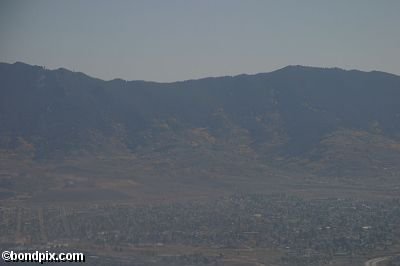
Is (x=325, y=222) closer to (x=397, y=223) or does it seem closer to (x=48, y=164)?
(x=397, y=223)

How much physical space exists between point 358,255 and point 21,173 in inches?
1717

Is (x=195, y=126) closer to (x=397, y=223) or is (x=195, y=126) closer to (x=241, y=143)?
(x=241, y=143)

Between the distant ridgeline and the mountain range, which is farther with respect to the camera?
the distant ridgeline

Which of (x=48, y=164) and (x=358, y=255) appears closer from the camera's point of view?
(x=358, y=255)

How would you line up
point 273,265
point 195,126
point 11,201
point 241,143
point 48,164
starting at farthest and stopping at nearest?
point 195,126
point 241,143
point 48,164
point 11,201
point 273,265

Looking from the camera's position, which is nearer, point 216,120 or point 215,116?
point 216,120

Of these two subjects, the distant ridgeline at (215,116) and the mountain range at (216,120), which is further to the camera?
the distant ridgeline at (215,116)

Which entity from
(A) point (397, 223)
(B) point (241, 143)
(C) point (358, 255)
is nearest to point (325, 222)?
(A) point (397, 223)

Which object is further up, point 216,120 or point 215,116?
point 215,116

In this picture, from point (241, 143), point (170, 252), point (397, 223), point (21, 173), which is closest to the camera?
point (170, 252)

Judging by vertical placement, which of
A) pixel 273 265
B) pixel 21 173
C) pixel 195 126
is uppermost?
pixel 195 126

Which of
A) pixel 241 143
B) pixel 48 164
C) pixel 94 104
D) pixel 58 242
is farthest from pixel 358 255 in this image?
pixel 94 104

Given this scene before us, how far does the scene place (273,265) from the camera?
A: 35.2 meters

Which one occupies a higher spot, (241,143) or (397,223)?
(241,143)
